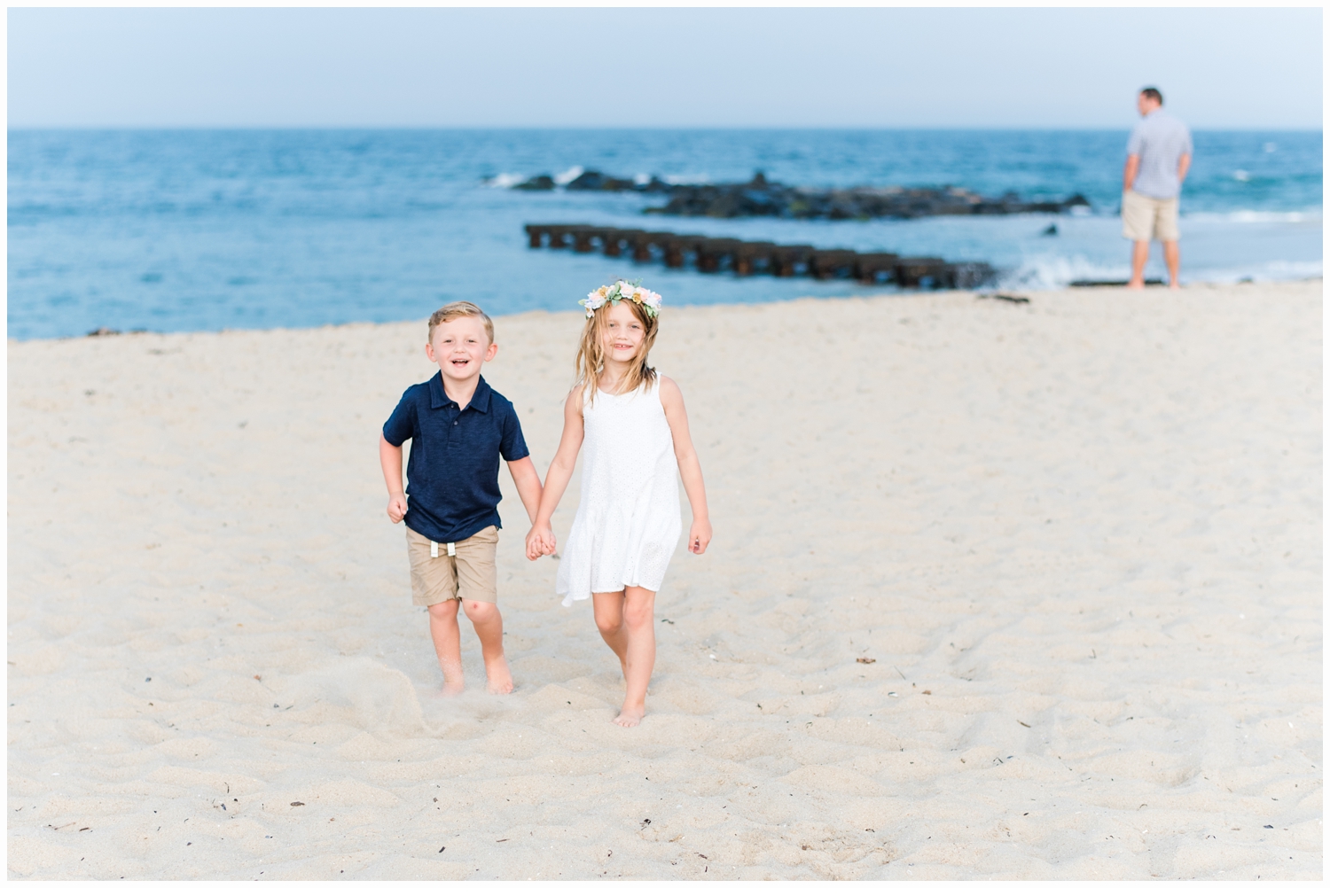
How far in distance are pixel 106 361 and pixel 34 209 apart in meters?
22.2

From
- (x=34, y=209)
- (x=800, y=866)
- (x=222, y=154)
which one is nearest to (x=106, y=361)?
(x=800, y=866)

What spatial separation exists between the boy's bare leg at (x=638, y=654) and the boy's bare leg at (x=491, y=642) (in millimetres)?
484

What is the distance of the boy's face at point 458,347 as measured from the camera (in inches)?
136

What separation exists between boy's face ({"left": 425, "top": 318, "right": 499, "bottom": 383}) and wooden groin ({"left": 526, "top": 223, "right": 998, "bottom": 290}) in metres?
13.3

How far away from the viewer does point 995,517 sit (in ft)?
18.4

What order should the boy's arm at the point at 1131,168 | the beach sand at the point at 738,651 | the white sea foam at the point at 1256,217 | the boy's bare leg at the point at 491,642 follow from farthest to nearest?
the white sea foam at the point at 1256,217, the boy's arm at the point at 1131,168, the boy's bare leg at the point at 491,642, the beach sand at the point at 738,651

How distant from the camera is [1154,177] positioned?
12.0m

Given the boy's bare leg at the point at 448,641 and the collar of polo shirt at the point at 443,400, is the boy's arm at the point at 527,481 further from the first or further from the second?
the boy's bare leg at the point at 448,641

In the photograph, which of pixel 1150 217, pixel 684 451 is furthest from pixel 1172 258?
pixel 684 451

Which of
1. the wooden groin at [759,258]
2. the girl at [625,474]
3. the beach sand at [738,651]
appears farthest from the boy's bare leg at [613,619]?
the wooden groin at [759,258]

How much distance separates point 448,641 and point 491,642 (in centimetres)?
16

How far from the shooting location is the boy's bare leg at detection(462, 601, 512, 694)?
365cm

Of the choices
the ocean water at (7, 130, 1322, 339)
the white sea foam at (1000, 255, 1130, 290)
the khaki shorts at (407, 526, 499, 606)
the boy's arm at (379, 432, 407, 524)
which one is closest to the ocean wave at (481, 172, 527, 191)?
the ocean water at (7, 130, 1322, 339)

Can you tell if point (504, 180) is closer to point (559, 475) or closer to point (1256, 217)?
point (1256, 217)
